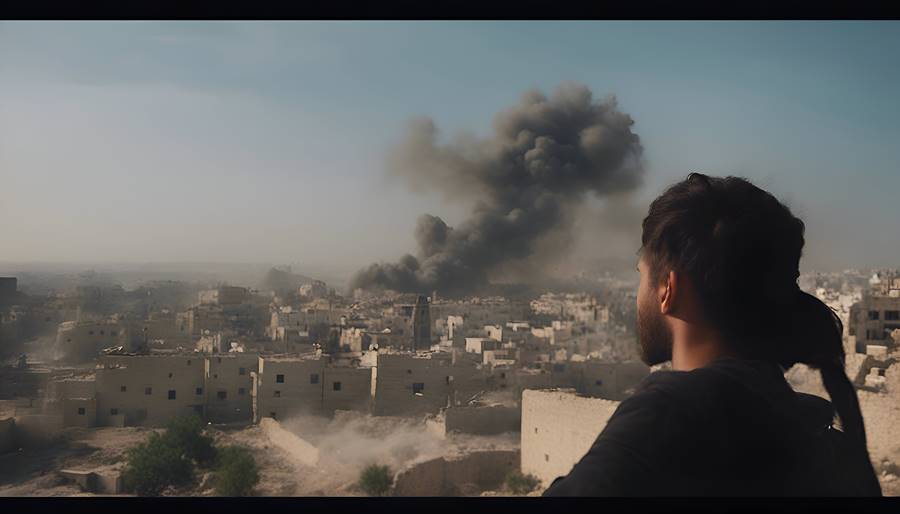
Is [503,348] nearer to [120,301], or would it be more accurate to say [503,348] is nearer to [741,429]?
[120,301]

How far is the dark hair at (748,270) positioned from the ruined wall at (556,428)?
902 centimetres

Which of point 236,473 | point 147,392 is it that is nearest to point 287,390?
point 236,473

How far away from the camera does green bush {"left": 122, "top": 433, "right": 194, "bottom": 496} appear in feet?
51.0

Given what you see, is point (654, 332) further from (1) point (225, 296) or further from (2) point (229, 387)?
(1) point (225, 296)

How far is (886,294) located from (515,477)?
8.17 metres

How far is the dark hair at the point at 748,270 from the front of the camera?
699 millimetres

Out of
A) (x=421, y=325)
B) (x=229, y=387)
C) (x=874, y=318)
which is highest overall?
(x=874, y=318)

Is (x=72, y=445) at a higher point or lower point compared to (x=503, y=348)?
lower

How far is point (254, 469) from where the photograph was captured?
1509 centimetres

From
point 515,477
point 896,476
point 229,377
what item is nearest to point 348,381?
point 229,377

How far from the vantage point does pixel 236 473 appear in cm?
1485

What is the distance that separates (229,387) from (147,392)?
1527mm

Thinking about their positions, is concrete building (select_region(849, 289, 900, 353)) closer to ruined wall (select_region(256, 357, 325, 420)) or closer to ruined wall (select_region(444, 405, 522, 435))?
ruined wall (select_region(444, 405, 522, 435))

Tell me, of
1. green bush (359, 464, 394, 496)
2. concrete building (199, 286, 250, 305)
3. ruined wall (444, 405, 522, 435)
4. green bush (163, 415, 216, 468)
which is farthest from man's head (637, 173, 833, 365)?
concrete building (199, 286, 250, 305)
